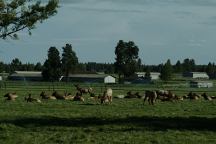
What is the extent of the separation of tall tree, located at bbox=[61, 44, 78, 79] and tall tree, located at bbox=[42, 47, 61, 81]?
11.9 feet

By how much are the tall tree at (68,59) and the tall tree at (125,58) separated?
36.4 ft

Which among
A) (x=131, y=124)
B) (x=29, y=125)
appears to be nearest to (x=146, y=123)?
(x=131, y=124)

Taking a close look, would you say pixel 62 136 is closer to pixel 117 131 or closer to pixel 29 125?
pixel 117 131

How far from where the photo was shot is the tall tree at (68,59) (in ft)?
489

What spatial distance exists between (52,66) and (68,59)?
353 inches

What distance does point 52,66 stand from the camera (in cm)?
14188

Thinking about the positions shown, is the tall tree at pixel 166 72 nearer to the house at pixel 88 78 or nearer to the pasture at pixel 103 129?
the house at pixel 88 78

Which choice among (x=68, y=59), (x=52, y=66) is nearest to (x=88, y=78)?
(x=68, y=59)

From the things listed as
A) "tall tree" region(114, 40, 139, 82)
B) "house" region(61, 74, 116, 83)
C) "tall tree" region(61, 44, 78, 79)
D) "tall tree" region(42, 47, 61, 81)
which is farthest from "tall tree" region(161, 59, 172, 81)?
"tall tree" region(42, 47, 61, 81)

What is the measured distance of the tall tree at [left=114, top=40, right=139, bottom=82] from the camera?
15188cm

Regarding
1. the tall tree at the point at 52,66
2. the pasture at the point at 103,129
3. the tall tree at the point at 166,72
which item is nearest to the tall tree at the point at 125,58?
the tall tree at the point at 166,72

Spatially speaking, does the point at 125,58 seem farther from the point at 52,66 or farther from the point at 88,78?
the point at 52,66

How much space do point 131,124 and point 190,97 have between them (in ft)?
102

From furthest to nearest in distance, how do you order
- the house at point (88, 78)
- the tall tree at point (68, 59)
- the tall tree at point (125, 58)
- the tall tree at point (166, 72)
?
the house at point (88, 78)
the tall tree at point (125, 58)
the tall tree at point (68, 59)
the tall tree at point (166, 72)
